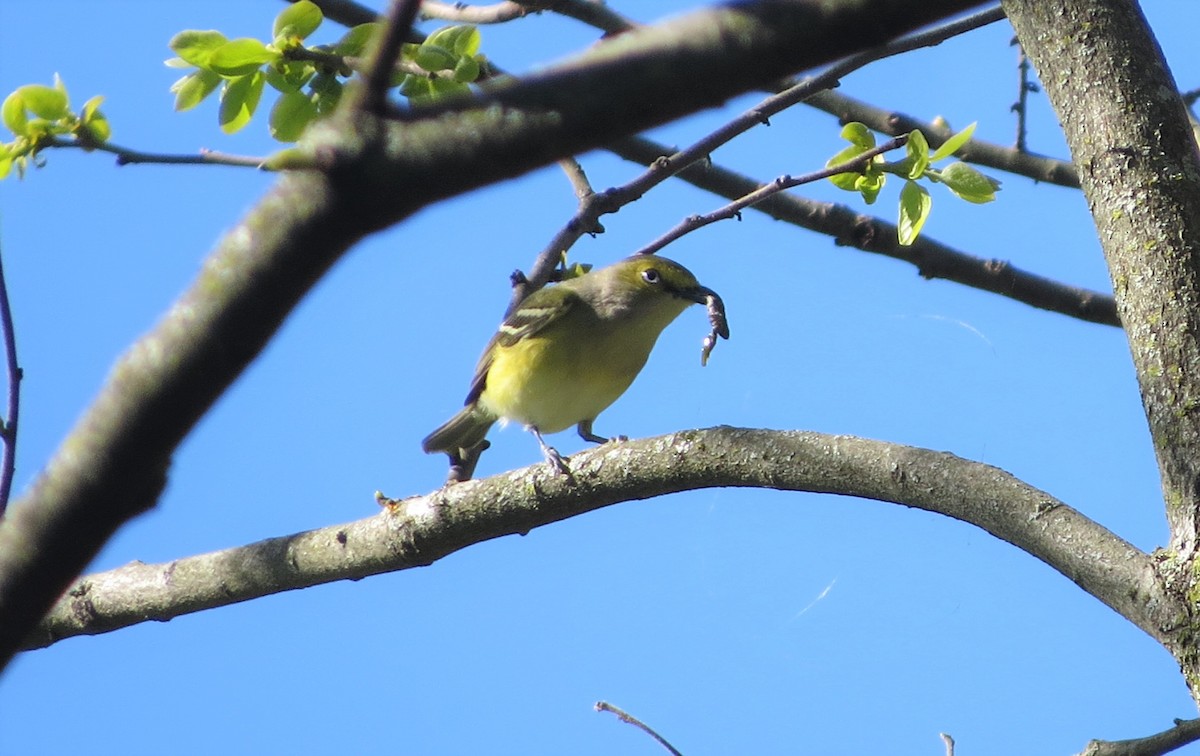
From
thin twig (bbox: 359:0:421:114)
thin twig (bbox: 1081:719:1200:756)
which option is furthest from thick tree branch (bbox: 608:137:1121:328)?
thin twig (bbox: 359:0:421:114)

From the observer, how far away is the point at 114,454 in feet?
3.23

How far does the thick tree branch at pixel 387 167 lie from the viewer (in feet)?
3.13

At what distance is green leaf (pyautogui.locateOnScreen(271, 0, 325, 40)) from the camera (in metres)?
3.30

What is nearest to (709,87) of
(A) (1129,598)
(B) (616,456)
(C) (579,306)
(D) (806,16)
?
(D) (806,16)

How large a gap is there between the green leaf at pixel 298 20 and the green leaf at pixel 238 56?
66 millimetres

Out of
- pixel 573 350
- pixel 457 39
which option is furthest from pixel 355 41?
pixel 573 350

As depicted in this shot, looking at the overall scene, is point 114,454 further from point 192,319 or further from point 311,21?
point 311,21

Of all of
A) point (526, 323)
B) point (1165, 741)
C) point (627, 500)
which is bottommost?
point (1165, 741)

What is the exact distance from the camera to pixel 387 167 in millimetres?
978

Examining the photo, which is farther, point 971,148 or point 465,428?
point 465,428

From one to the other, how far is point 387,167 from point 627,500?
7.23ft

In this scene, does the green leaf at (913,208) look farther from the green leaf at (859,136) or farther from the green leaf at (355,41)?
the green leaf at (355,41)

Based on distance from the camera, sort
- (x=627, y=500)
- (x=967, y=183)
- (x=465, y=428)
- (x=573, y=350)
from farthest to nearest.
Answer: (x=465, y=428) < (x=573, y=350) < (x=967, y=183) < (x=627, y=500)

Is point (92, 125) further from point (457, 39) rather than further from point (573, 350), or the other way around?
point (573, 350)
